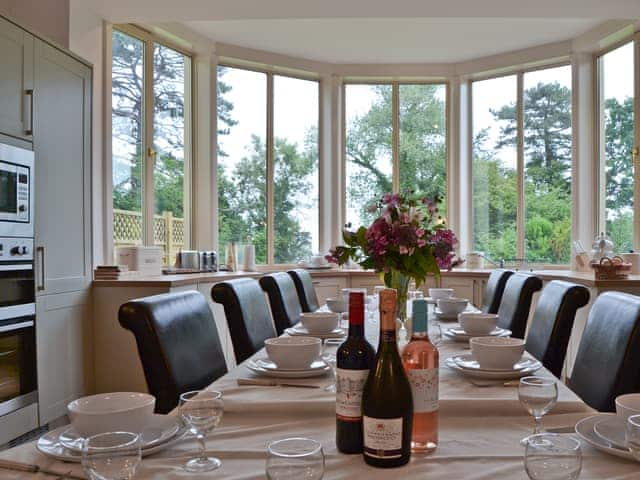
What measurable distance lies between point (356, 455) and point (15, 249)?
249 cm

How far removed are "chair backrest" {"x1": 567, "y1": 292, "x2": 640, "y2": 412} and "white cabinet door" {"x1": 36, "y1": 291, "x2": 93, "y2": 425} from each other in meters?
2.58

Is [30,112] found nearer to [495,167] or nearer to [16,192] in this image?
[16,192]

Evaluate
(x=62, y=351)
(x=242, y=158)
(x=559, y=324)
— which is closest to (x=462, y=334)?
(x=559, y=324)

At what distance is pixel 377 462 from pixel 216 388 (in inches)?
20.9

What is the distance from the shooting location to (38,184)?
307cm

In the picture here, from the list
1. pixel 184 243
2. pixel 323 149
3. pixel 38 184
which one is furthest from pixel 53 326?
pixel 323 149

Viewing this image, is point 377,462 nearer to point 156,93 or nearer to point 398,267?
point 398,267

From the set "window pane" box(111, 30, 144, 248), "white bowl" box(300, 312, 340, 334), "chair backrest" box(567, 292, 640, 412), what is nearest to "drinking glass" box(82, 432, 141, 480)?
"chair backrest" box(567, 292, 640, 412)

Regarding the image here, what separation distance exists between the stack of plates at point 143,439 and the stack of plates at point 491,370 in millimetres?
669

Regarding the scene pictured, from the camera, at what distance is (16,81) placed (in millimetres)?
2908

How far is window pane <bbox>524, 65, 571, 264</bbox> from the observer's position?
17.7ft

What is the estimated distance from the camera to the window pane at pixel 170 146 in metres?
4.82

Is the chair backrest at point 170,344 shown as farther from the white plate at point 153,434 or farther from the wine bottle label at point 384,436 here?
the wine bottle label at point 384,436

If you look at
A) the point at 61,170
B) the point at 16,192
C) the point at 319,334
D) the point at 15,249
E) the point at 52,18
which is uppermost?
the point at 52,18
